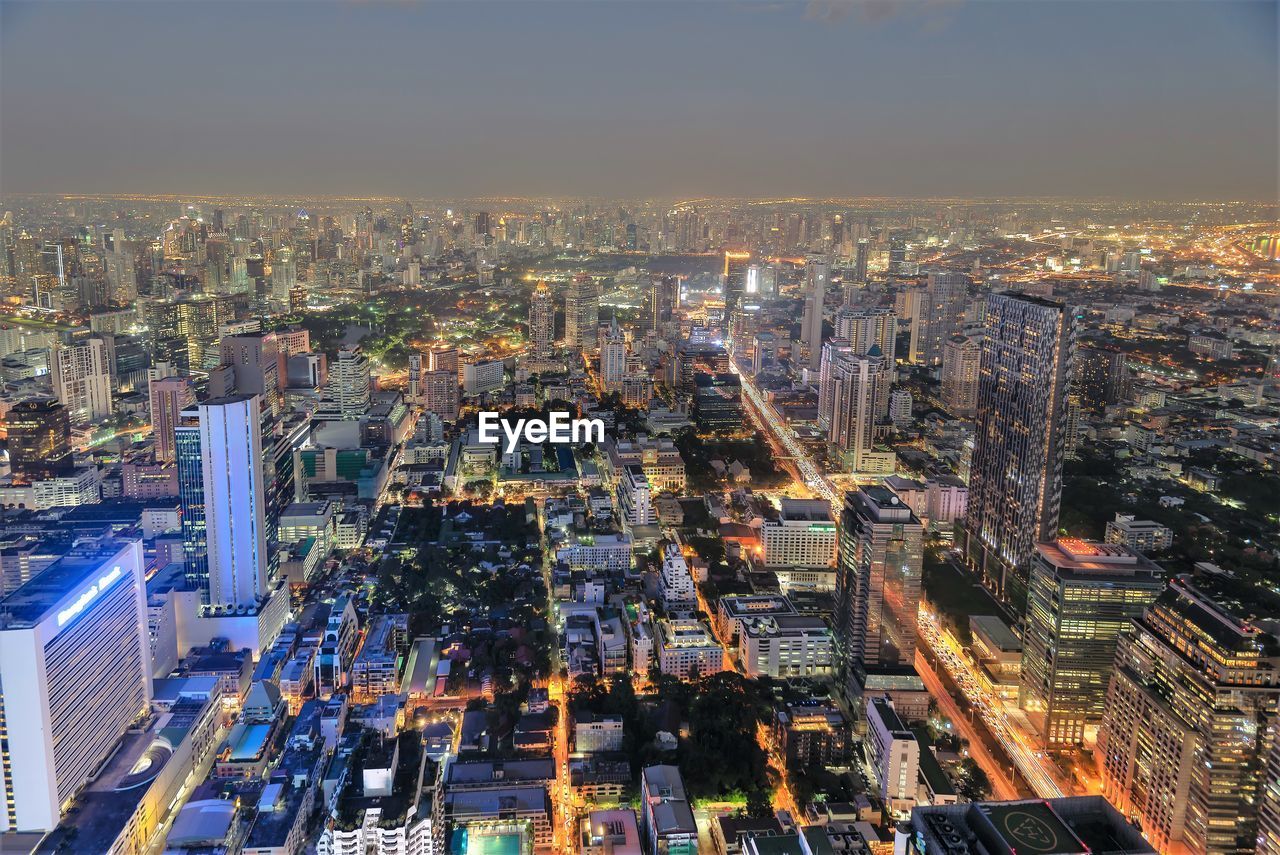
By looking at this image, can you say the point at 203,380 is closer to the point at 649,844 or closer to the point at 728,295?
the point at 728,295

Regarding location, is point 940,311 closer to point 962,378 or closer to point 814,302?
point 814,302

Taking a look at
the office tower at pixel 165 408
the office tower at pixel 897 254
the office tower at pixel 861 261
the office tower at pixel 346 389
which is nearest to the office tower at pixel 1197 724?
the office tower at pixel 165 408

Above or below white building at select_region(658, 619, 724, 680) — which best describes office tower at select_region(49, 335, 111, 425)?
above

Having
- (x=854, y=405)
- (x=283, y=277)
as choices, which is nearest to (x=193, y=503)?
(x=854, y=405)

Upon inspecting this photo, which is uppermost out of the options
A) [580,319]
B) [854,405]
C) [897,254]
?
[897,254]

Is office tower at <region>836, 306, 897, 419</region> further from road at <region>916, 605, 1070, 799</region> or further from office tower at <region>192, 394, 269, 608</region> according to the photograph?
office tower at <region>192, 394, 269, 608</region>

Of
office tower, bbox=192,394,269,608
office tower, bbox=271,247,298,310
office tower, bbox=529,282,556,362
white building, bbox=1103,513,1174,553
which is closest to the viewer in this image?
office tower, bbox=192,394,269,608

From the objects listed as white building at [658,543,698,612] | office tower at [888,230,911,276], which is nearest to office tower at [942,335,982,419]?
office tower at [888,230,911,276]
